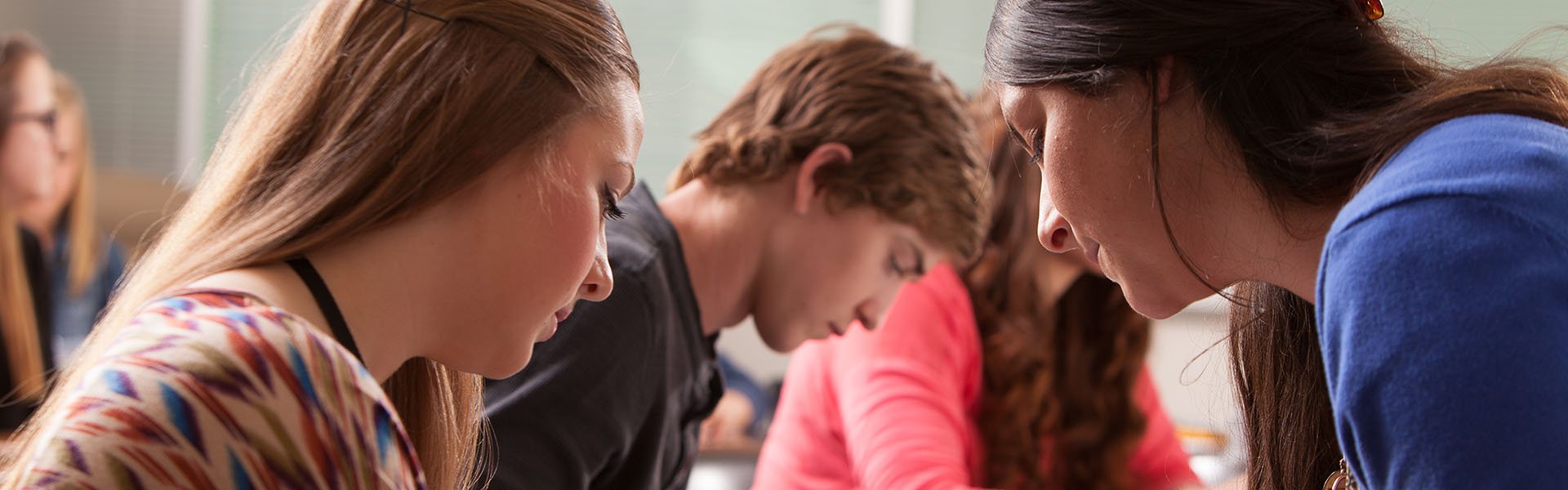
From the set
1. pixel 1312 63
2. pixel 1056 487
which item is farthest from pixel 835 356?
pixel 1312 63

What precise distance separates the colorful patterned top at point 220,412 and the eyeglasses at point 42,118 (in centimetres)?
257

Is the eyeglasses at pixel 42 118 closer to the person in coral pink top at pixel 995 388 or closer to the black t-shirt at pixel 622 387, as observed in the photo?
the person in coral pink top at pixel 995 388

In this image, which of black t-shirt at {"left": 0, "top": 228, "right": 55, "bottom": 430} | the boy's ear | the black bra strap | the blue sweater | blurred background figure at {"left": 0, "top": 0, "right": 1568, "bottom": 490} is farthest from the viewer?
blurred background figure at {"left": 0, "top": 0, "right": 1568, "bottom": 490}

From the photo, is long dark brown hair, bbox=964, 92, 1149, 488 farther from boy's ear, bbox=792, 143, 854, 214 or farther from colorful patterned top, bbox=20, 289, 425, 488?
colorful patterned top, bbox=20, 289, 425, 488

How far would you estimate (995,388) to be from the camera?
6.07ft

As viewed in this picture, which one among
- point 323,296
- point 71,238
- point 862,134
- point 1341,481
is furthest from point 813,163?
point 71,238

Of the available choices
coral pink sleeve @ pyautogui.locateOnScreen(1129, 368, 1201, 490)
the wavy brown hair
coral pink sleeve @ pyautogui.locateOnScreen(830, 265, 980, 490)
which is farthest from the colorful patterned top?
coral pink sleeve @ pyautogui.locateOnScreen(1129, 368, 1201, 490)

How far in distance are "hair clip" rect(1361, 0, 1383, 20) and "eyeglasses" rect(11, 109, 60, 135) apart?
9.33 ft

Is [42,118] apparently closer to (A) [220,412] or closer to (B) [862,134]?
(B) [862,134]

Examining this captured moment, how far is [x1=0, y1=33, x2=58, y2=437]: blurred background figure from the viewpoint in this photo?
2582 millimetres

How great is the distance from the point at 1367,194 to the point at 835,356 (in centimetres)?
110

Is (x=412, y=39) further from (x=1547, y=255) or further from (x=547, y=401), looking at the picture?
(x=1547, y=255)

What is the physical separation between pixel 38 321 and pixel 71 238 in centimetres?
26

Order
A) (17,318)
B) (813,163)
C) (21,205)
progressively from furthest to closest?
(21,205) → (17,318) → (813,163)
